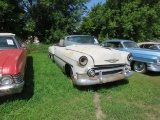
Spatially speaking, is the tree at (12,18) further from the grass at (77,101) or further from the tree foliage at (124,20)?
the grass at (77,101)

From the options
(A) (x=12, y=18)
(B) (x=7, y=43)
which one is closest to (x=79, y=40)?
(B) (x=7, y=43)

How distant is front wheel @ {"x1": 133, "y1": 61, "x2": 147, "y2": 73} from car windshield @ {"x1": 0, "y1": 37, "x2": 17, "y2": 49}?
15.5 feet

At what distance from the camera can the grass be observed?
3113 mm

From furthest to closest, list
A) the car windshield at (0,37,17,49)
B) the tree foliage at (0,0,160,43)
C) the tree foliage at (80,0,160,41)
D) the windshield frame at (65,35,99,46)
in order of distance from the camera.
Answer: the tree foliage at (80,0,160,41), the tree foliage at (0,0,160,43), the windshield frame at (65,35,99,46), the car windshield at (0,37,17,49)

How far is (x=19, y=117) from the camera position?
3.01 meters

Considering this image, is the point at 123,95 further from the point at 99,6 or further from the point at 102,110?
the point at 99,6

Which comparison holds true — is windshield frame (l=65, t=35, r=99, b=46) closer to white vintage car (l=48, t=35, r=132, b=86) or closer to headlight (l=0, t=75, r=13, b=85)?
white vintage car (l=48, t=35, r=132, b=86)

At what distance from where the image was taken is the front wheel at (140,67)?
6.36m

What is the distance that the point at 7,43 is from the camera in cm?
472

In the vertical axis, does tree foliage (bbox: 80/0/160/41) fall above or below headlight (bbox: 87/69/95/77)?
above

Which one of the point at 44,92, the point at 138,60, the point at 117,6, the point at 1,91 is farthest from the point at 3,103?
the point at 117,6

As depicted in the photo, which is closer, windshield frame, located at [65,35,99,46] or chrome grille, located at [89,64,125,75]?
chrome grille, located at [89,64,125,75]

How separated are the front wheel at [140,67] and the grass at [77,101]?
4.66 ft

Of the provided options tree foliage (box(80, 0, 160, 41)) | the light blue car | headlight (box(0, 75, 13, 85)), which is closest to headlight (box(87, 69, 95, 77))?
headlight (box(0, 75, 13, 85))
